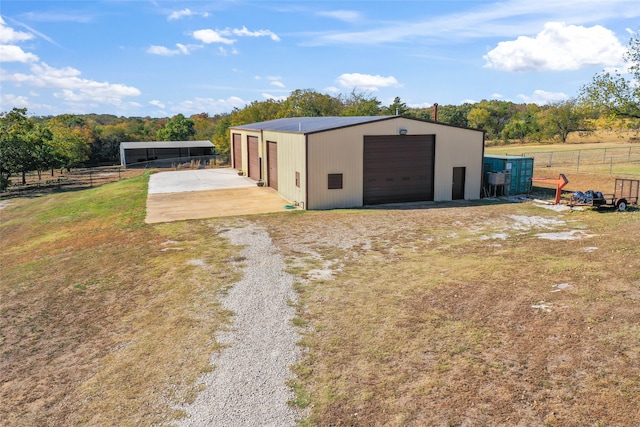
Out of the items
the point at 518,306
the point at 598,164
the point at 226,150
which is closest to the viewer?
the point at 518,306

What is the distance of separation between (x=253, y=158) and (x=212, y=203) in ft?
36.9

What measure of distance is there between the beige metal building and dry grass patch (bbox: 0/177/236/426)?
6.08 meters

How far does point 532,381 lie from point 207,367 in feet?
18.0

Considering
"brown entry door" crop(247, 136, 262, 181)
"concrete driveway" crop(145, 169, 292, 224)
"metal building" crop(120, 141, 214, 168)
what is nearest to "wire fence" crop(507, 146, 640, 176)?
"concrete driveway" crop(145, 169, 292, 224)

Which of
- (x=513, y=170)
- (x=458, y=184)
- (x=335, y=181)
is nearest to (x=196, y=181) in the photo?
(x=335, y=181)

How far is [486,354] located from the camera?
8492mm

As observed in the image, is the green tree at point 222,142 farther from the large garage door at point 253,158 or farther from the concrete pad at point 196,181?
the large garage door at point 253,158

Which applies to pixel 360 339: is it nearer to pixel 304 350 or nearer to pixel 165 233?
pixel 304 350

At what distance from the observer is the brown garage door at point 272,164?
96.7ft

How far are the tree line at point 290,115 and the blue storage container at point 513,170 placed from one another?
4.98m

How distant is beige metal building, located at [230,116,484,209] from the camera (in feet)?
76.4

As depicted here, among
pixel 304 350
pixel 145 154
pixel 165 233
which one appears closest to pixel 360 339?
pixel 304 350

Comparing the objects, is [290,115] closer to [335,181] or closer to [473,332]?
[335,181]

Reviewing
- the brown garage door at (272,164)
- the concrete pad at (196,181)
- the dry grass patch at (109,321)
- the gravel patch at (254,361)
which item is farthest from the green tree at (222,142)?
the gravel patch at (254,361)
